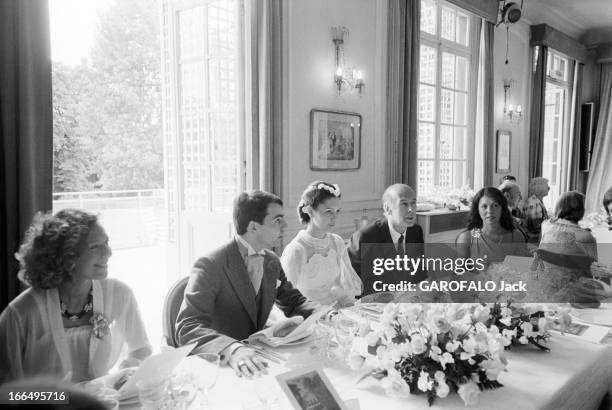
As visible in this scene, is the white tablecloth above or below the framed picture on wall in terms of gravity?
below

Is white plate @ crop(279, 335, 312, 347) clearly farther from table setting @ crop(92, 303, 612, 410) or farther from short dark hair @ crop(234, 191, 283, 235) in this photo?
short dark hair @ crop(234, 191, 283, 235)

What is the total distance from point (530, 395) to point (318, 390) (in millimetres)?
710

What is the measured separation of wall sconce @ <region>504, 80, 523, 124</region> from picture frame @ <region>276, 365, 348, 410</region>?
7.59 m

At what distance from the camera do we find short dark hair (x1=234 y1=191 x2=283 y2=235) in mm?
2197

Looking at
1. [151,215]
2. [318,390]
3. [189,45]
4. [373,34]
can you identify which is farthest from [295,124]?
[151,215]

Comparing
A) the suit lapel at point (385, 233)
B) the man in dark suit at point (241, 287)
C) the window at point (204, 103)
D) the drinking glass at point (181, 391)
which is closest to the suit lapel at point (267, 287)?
the man in dark suit at point (241, 287)

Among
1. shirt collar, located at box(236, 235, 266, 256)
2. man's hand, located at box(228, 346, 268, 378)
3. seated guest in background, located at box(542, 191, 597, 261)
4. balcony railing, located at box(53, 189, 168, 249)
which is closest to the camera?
man's hand, located at box(228, 346, 268, 378)

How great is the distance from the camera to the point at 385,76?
5.43 metres

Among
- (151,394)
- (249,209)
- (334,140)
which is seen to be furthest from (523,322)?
(334,140)

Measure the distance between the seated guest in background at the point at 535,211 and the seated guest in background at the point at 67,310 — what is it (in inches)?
194

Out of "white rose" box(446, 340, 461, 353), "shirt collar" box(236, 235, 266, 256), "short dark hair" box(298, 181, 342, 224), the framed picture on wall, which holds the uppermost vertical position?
the framed picture on wall

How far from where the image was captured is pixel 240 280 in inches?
82.4

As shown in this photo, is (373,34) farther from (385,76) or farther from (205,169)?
(205,169)

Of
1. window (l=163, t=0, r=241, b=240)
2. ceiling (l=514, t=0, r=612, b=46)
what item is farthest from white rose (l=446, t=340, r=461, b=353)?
ceiling (l=514, t=0, r=612, b=46)
